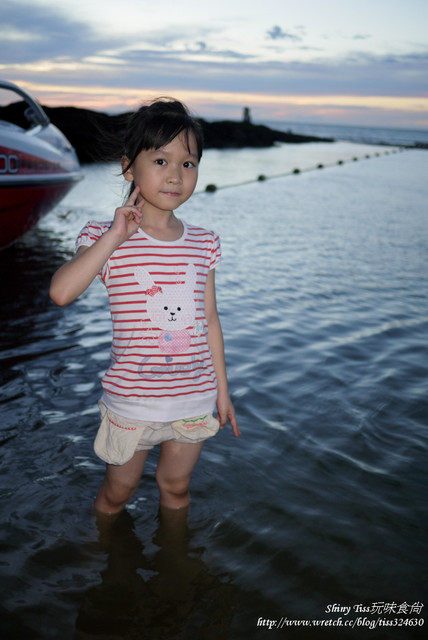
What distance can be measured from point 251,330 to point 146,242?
10.4ft

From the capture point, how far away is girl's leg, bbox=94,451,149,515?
2.30 m

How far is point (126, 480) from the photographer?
→ 2326 millimetres

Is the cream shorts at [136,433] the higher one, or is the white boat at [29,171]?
the white boat at [29,171]

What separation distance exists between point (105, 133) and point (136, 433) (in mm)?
1221

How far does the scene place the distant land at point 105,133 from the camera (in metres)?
2.50

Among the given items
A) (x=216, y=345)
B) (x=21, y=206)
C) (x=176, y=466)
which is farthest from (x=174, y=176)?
(x=21, y=206)

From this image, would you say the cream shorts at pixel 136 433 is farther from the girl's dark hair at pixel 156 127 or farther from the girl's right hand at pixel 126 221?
the girl's dark hair at pixel 156 127

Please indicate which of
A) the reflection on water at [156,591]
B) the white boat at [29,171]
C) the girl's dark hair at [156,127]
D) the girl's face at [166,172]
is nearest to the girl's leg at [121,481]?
the reflection on water at [156,591]

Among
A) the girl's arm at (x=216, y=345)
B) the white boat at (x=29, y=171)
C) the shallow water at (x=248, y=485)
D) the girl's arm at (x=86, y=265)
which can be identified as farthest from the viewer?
the white boat at (x=29, y=171)

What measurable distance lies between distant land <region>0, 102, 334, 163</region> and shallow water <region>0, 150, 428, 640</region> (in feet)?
5.12

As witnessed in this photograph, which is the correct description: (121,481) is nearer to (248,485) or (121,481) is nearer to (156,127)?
(248,485)

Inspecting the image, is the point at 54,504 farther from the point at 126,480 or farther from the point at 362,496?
the point at 362,496

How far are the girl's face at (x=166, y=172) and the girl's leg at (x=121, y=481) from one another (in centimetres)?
96

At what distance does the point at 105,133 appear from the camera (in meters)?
2.49
